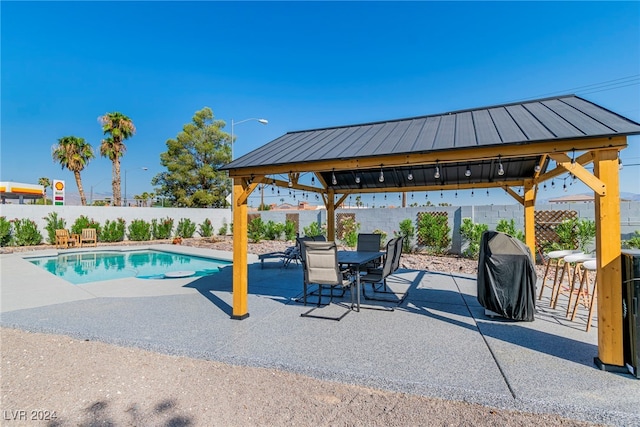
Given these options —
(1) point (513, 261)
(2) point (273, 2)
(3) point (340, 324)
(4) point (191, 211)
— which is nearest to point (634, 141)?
(1) point (513, 261)

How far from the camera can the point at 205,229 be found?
19828mm

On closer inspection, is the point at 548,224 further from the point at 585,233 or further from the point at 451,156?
the point at 451,156

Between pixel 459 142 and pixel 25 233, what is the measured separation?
17785mm

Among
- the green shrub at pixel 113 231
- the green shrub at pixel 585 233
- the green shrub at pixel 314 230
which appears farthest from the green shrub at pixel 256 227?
the green shrub at pixel 585 233

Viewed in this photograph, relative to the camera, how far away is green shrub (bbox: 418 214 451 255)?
1159 cm

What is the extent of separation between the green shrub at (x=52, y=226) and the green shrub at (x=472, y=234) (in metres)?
17.7

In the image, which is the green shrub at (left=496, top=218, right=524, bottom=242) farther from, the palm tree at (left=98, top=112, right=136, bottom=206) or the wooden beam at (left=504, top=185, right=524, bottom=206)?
the palm tree at (left=98, top=112, right=136, bottom=206)

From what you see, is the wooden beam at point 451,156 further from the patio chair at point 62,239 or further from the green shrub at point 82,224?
the green shrub at point 82,224

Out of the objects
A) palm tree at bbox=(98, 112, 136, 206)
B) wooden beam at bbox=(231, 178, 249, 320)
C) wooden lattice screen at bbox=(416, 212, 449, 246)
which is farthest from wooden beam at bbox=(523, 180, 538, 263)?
palm tree at bbox=(98, 112, 136, 206)

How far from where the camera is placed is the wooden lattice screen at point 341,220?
1409cm

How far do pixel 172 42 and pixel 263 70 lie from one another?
148 inches

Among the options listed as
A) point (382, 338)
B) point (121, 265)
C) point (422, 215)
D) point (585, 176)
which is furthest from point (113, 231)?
point (585, 176)

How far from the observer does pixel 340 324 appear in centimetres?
440

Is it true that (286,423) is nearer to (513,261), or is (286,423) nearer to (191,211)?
(513,261)
